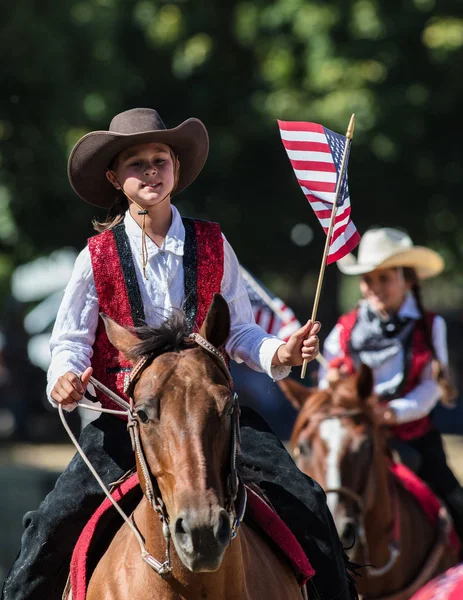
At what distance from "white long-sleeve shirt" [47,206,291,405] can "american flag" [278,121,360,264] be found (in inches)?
19.6

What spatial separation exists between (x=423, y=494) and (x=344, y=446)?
104 centimetres

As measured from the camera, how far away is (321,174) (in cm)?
459

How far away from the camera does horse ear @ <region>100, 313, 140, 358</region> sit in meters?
3.89

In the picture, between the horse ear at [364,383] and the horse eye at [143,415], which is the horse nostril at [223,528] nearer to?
the horse eye at [143,415]

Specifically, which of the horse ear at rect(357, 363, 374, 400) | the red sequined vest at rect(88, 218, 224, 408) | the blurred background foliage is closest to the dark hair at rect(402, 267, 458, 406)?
the horse ear at rect(357, 363, 374, 400)

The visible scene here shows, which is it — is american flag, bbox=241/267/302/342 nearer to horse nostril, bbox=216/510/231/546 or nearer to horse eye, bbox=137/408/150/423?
horse eye, bbox=137/408/150/423

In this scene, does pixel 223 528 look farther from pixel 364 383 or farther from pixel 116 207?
pixel 364 383

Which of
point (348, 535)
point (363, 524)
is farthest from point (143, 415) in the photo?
point (363, 524)

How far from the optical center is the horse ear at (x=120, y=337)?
12.8 ft

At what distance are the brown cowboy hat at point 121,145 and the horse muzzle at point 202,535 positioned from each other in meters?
1.61

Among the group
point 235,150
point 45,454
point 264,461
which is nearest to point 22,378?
point 45,454

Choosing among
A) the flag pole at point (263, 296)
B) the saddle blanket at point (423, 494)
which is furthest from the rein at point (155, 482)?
the saddle blanket at point (423, 494)

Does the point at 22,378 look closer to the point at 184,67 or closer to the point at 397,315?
the point at 184,67

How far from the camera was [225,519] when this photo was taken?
345 centimetres
